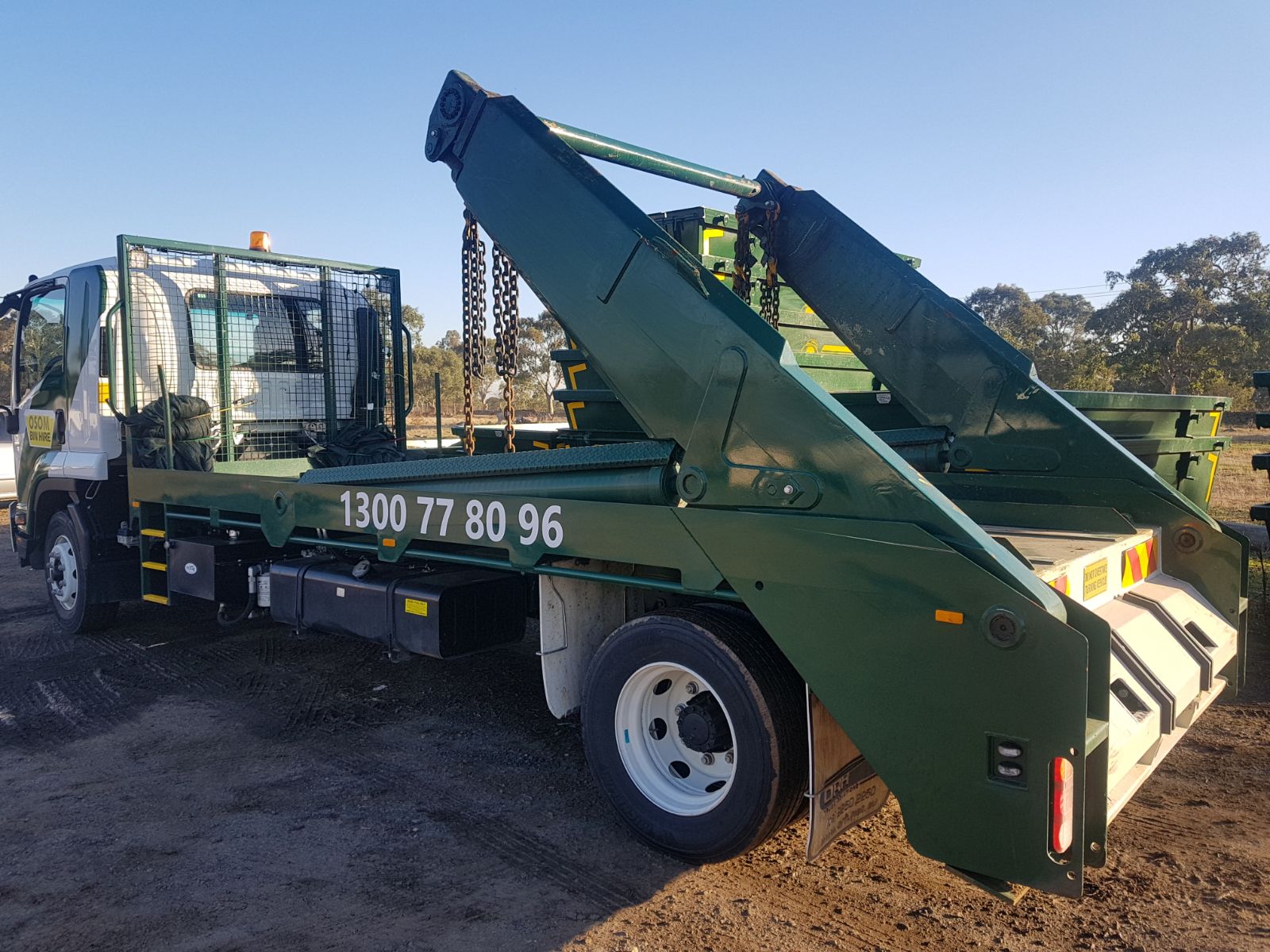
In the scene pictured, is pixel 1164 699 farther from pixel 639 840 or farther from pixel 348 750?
pixel 348 750

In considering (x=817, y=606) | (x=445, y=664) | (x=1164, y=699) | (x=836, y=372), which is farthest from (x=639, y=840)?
(x=836, y=372)

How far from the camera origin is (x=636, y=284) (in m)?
3.63

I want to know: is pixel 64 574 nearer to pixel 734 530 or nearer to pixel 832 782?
pixel 734 530

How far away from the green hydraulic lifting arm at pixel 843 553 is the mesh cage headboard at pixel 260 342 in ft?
13.3

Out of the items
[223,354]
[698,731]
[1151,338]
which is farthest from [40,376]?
[1151,338]

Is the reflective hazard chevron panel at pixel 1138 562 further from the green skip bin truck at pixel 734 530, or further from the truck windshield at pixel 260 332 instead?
the truck windshield at pixel 260 332

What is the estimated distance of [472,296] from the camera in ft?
14.5

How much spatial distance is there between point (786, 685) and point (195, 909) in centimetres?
228

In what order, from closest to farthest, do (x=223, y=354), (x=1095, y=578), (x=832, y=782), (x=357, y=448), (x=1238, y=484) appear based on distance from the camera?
(x=832, y=782) < (x=1095, y=578) < (x=223, y=354) < (x=357, y=448) < (x=1238, y=484)

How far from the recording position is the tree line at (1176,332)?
31234mm

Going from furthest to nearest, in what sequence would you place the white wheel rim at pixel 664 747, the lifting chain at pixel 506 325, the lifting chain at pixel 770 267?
the lifting chain at pixel 770 267 → the lifting chain at pixel 506 325 → the white wheel rim at pixel 664 747

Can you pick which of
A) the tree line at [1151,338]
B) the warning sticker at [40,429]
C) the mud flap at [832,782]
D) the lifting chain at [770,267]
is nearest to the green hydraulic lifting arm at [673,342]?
the mud flap at [832,782]

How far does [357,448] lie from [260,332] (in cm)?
125

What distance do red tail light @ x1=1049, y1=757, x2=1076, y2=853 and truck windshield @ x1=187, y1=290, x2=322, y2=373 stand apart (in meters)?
6.38
